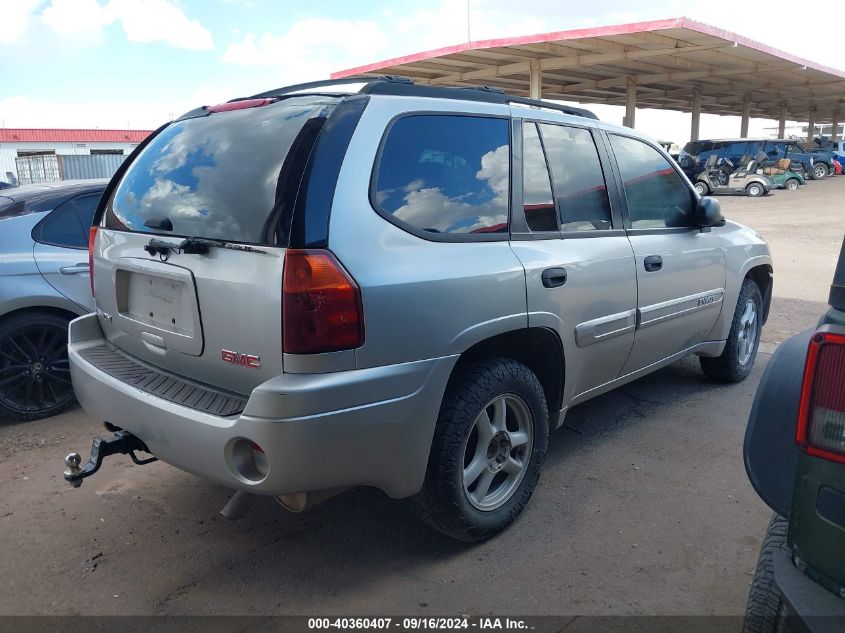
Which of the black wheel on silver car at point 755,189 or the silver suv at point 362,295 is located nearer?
the silver suv at point 362,295

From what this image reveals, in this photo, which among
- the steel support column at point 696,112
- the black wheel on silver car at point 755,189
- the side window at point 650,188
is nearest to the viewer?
the side window at point 650,188

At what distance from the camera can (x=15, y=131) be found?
4325 centimetres

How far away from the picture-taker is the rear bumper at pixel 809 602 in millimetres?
1523

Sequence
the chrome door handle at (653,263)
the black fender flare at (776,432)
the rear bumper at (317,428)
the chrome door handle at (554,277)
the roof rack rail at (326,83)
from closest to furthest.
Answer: the black fender flare at (776,432)
the rear bumper at (317,428)
the roof rack rail at (326,83)
the chrome door handle at (554,277)
the chrome door handle at (653,263)

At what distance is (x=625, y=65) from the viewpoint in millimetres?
27047

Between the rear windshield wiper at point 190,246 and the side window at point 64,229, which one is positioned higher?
the rear windshield wiper at point 190,246

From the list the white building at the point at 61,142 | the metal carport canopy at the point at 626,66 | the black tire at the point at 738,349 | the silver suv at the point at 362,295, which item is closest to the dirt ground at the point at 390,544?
the silver suv at the point at 362,295

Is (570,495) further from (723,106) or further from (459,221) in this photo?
(723,106)

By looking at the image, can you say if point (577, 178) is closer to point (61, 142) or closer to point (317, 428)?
point (317, 428)

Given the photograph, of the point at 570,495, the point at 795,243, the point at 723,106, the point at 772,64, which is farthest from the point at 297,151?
the point at 723,106

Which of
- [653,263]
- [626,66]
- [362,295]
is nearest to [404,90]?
[362,295]

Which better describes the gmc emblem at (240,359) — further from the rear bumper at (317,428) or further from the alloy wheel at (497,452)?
the alloy wheel at (497,452)

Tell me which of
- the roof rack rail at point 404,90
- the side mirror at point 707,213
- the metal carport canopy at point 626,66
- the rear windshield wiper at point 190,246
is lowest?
the side mirror at point 707,213

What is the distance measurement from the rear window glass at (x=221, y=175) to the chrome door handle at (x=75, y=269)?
5.87ft
